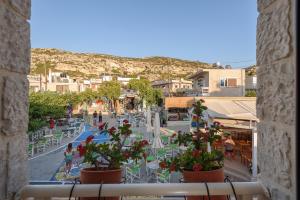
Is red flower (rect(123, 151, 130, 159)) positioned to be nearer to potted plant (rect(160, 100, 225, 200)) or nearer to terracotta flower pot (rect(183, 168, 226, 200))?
potted plant (rect(160, 100, 225, 200))

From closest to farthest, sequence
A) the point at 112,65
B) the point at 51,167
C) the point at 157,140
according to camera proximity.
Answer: the point at 51,167
the point at 157,140
the point at 112,65

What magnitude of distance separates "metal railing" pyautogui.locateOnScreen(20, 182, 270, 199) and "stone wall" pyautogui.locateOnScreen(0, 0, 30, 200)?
0.46 feet

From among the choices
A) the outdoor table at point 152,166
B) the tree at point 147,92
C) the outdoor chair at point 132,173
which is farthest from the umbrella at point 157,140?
the tree at point 147,92

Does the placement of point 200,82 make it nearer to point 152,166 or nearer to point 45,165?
point 45,165

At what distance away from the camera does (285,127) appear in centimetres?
122

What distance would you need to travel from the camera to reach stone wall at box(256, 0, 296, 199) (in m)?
1.17

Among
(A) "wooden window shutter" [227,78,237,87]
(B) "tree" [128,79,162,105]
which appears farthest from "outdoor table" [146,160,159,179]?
(B) "tree" [128,79,162,105]

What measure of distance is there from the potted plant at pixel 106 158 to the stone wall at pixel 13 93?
Answer: 14.6 inches

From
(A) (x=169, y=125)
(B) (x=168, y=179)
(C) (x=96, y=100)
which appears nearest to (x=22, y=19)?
(B) (x=168, y=179)

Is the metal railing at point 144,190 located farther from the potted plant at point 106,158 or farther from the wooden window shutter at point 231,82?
the wooden window shutter at point 231,82

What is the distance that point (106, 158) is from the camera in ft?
6.27

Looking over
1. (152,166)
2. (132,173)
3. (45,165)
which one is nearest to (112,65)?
(45,165)

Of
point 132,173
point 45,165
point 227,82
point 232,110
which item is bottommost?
point 45,165

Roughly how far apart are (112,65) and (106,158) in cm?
9437
